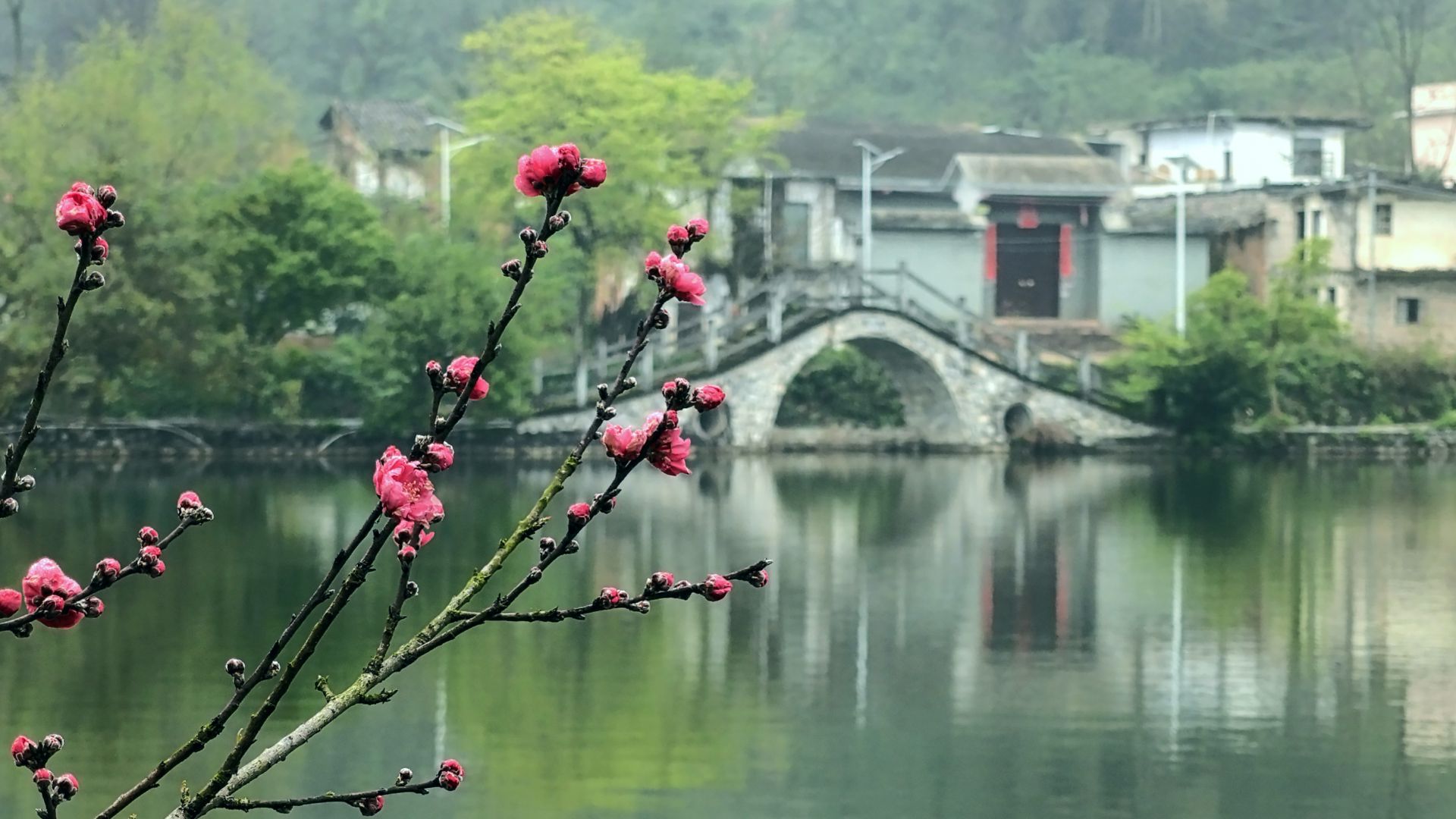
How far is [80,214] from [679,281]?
1020 millimetres

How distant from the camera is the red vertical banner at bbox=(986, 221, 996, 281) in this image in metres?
53.1

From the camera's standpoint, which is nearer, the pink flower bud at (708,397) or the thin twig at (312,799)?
the pink flower bud at (708,397)

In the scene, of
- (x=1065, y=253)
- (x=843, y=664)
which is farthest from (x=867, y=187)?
(x=843, y=664)

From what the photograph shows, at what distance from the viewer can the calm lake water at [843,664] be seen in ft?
48.3

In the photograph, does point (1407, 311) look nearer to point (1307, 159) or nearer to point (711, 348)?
point (1307, 159)

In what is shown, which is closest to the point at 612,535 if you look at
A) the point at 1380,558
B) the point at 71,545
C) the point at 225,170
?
the point at 71,545

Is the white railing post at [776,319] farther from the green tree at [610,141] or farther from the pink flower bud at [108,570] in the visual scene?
the pink flower bud at [108,570]

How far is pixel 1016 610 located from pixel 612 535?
8.53m

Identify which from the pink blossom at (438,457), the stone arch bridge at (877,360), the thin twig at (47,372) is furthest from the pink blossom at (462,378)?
the stone arch bridge at (877,360)

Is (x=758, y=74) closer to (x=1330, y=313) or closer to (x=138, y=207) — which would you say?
(x=1330, y=313)

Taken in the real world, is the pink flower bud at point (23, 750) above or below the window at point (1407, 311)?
below

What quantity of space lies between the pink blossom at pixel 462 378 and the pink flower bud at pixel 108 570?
661 millimetres

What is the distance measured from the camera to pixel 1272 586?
995 inches

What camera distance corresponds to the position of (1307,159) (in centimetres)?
5900
